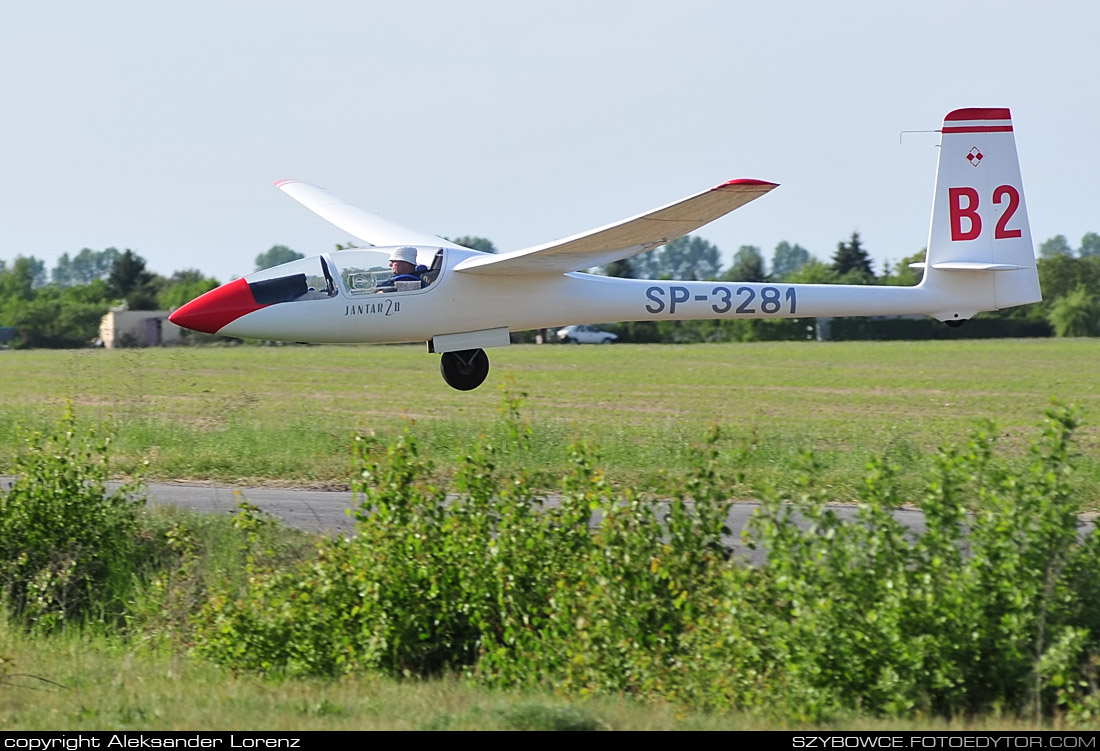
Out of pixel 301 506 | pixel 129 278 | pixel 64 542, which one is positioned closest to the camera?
pixel 64 542

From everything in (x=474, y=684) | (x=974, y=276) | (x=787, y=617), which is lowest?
(x=474, y=684)

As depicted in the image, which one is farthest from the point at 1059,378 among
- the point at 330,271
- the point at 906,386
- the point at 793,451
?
the point at 330,271

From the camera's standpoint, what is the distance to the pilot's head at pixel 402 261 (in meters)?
13.6

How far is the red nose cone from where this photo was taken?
13.1 m

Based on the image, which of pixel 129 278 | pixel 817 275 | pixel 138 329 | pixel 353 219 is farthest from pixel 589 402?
pixel 129 278

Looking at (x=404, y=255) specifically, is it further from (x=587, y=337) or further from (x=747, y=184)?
(x=587, y=337)

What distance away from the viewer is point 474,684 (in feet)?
34.1

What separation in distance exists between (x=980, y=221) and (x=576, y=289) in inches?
200

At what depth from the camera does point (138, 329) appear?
58.5 m

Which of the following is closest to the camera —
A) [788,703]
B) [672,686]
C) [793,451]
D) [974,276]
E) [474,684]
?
[788,703]

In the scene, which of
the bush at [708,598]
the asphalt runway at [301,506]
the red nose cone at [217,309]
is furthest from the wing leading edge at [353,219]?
the bush at [708,598]

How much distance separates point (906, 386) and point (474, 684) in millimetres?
29525

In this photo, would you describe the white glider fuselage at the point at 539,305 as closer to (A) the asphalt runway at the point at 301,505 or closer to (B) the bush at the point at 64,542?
(A) the asphalt runway at the point at 301,505

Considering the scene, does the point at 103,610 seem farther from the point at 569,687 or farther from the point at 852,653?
the point at 852,653
